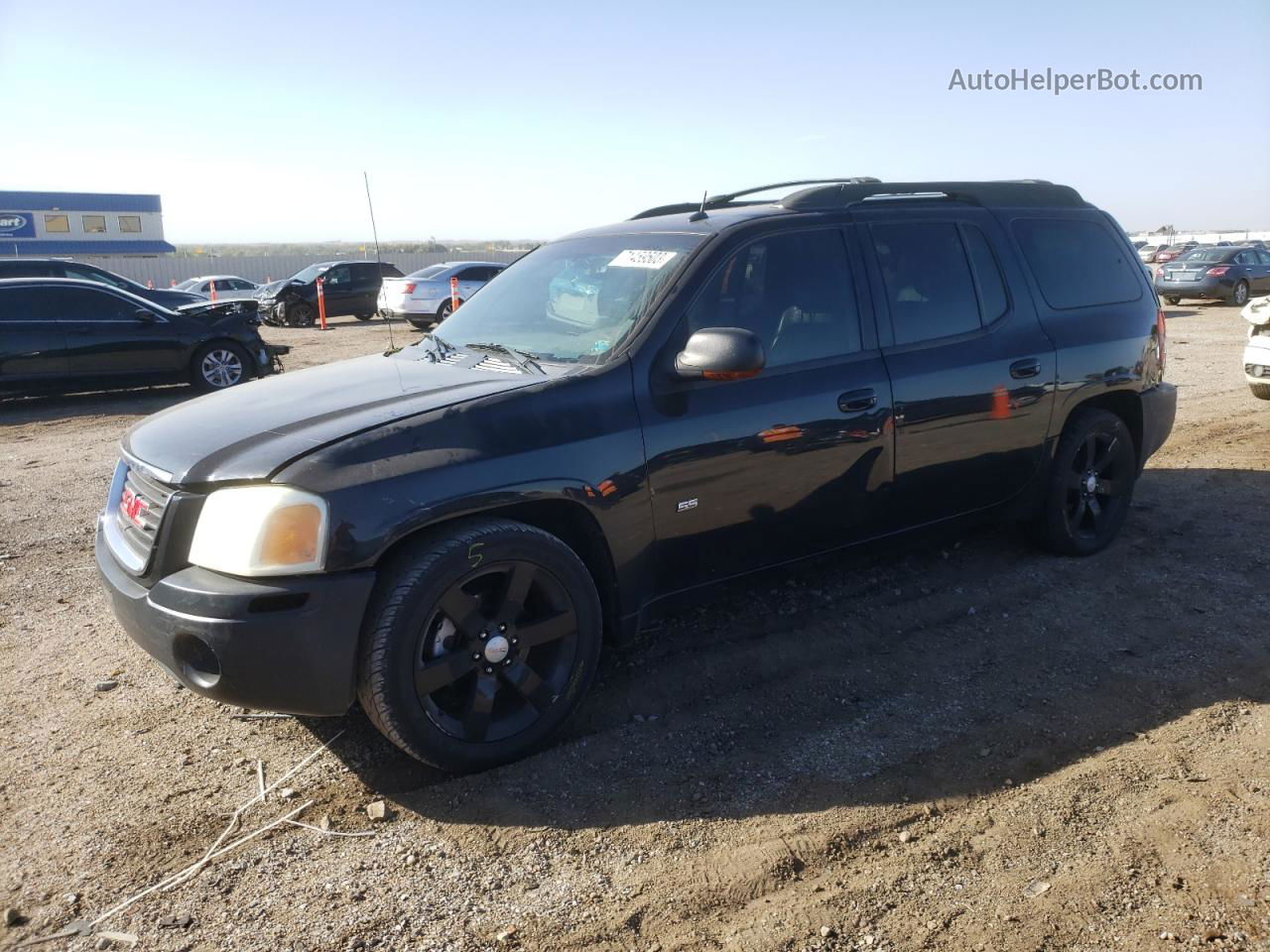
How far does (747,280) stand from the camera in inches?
155

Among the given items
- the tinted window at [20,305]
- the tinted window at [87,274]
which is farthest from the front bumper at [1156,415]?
the tinted window at [87,274]

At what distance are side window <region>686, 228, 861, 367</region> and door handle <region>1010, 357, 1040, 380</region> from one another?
97 centimetres

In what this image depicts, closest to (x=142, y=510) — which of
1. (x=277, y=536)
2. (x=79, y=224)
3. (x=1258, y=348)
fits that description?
(x=277, y=536)

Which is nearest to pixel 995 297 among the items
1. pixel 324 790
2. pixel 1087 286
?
pixel 1087 286

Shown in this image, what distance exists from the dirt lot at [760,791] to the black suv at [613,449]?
0.40 meters

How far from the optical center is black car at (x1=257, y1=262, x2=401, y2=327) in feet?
77.2

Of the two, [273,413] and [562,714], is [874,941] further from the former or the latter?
[273,413]

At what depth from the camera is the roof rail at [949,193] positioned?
4.30 metres

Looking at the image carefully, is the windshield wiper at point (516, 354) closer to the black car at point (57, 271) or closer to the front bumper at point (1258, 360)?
the front bumper at point (1258, 360)

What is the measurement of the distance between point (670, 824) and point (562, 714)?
59 centimetres

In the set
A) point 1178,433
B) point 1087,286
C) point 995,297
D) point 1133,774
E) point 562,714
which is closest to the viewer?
point 1133,774

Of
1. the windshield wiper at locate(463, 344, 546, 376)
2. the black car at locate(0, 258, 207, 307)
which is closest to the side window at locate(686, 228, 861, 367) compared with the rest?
the windshield wiper at locate(463, 344, 546, 376)

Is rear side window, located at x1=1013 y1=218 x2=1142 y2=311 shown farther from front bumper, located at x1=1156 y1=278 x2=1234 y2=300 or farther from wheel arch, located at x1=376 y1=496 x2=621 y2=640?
front bumper, located at x1=1156 y1=278 x2=1234 y2=300

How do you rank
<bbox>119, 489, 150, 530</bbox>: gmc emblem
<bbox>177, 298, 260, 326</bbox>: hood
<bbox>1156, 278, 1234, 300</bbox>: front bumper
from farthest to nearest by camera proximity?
<bbox>1156, 278, 1234, 300</bbox>: front bumper < <bbox>177, 298, 260, 326</bbox>: hood < <bbox>119, 489, 150, 530</bbox>: gmc emblem
